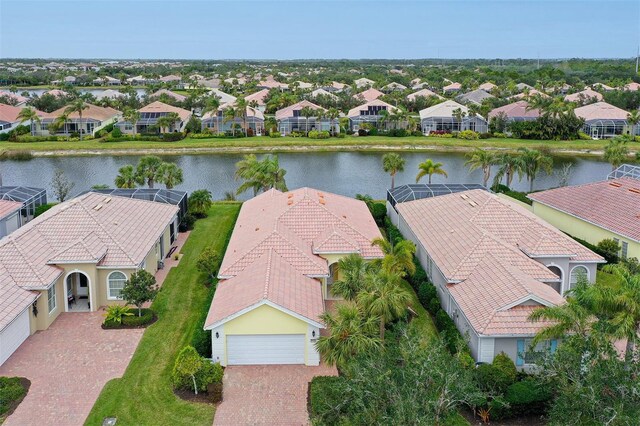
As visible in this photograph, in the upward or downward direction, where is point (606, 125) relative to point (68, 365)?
upward

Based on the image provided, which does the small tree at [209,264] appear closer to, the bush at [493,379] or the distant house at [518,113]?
the bush at [493,379]

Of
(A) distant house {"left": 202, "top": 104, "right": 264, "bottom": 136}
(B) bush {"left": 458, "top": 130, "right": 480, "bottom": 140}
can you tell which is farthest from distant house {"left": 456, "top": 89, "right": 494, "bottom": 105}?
(A) distant house {"left": 202, "top": 104, "right": 264, "bottom": 136}

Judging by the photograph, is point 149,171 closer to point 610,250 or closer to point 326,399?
point 610,250

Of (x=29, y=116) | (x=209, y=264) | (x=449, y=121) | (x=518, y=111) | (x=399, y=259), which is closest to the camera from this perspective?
(x=399, y=259)

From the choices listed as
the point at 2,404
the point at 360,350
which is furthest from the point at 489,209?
the point at 2,404

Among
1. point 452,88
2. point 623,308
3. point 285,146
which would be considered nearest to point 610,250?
point 623,308

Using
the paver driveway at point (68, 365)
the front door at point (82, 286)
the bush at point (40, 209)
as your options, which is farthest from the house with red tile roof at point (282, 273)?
the bush at point (40, 209)

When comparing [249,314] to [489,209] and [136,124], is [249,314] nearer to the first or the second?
[489,209]
